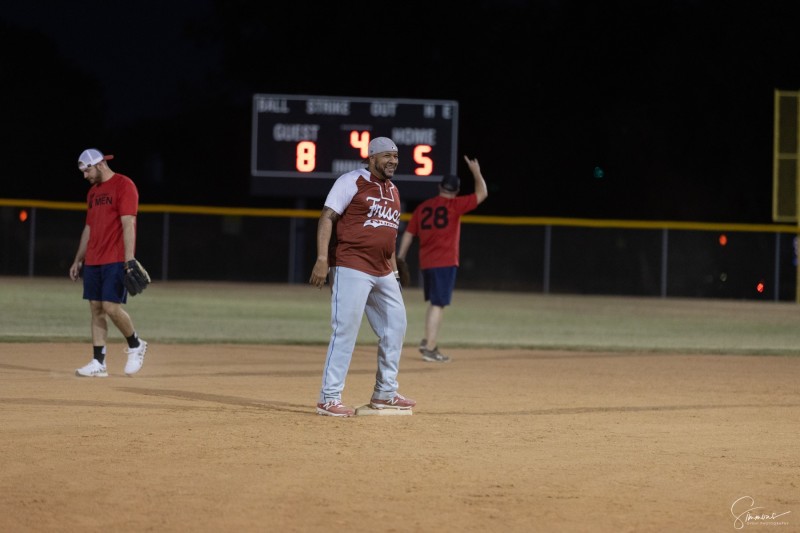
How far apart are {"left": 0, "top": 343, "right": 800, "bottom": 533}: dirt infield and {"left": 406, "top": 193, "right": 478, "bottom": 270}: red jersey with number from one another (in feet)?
6.25

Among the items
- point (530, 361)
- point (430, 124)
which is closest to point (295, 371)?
point (530, 361)

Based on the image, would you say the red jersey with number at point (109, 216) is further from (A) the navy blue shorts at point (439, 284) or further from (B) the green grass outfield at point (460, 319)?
(B) the green grass outfield at point (460, 319)

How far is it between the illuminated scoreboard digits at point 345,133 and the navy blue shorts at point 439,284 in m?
12.4

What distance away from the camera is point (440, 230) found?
490 inches

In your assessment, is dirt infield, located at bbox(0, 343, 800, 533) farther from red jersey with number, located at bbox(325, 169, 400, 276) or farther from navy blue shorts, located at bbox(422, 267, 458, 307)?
navy blue shorts, located at bbox(422, 267, 458, 307)

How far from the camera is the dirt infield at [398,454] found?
5.15 meters

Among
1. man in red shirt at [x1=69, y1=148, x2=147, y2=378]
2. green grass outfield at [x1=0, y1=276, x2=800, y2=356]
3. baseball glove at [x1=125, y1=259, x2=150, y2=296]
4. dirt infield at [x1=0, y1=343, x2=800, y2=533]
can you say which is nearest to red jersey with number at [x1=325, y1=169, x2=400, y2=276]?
dirt infield at [x1=0, y1=343, x2=800, y2=533]

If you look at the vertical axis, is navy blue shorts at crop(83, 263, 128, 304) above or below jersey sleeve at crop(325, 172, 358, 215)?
below

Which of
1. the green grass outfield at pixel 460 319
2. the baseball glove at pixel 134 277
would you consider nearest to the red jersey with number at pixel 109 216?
the baseball glove at pixel 134 277

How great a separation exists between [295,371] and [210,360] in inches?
46.7

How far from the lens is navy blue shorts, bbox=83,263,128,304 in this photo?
9711 mm

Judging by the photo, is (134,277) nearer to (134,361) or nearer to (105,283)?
(105,283)

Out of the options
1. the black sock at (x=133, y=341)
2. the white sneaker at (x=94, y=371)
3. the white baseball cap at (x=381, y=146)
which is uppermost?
the white baseball cap at (x=381, y=146)
